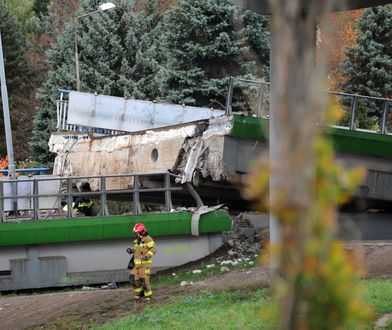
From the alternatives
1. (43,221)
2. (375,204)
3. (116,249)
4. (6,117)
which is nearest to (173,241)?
(116,249)

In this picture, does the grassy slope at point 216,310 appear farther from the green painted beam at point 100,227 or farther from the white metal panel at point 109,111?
the white metal panel at point 109,111

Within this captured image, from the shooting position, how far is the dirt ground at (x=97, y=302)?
516 inches

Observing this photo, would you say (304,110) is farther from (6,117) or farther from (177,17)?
(177,17)

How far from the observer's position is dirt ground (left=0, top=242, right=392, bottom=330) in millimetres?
13102

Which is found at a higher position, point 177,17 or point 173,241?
point 177,17

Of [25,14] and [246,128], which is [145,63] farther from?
[25,14]

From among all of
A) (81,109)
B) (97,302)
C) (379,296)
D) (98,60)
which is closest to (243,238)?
(97,302)

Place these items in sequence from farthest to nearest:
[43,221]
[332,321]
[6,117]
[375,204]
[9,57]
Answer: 1. [9,57]
2. [6,117]
3. [375,204]
4. [43,221]
5. [332,321]

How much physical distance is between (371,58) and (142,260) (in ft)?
65.6

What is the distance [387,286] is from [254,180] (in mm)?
9730

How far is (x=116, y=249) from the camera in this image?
60.8ft

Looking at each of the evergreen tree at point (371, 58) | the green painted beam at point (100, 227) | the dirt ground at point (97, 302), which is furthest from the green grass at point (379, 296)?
the evergreen tree at point (371, 58)

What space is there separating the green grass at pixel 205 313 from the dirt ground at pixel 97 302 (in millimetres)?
658

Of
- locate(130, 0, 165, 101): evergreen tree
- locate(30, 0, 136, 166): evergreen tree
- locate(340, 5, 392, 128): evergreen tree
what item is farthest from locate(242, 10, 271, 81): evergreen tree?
locate(30, 0, 136, 166): evergreen tree
